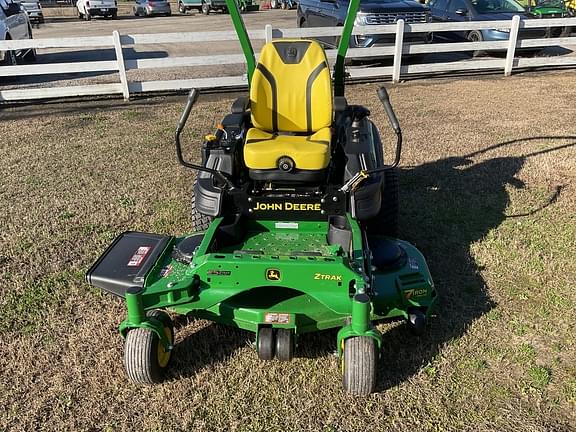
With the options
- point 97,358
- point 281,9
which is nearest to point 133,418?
point 97,358

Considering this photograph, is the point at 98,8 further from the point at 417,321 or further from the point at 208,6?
the point at 417,321

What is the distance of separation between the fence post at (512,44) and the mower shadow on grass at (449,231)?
12.7 ft

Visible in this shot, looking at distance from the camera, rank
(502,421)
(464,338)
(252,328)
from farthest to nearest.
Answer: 1. (464,338)
2. (252,328)
3. (502,421)

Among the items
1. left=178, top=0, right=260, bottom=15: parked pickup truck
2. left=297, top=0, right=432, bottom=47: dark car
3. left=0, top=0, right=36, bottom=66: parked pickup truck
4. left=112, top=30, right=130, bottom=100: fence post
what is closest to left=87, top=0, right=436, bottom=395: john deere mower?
left=112, top=30, right=130, bottom=100: fence post

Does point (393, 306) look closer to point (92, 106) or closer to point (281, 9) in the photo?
point (92, 106)

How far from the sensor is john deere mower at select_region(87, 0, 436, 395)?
8.72 ft

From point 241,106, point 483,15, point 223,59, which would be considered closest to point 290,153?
point 241,106

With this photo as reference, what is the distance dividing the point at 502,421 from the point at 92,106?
24.1 ft

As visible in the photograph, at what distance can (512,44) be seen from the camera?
959cm

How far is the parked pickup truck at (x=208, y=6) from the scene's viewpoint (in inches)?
1004

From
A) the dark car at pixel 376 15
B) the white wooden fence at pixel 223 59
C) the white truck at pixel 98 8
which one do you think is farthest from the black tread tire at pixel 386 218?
the white truck at pixel 98 8

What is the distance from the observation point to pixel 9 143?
6.56 metres

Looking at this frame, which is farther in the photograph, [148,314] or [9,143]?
[9,143]

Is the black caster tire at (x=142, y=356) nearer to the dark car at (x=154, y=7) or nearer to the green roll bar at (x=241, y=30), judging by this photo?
the green roll bar at (x=241, y=30)
